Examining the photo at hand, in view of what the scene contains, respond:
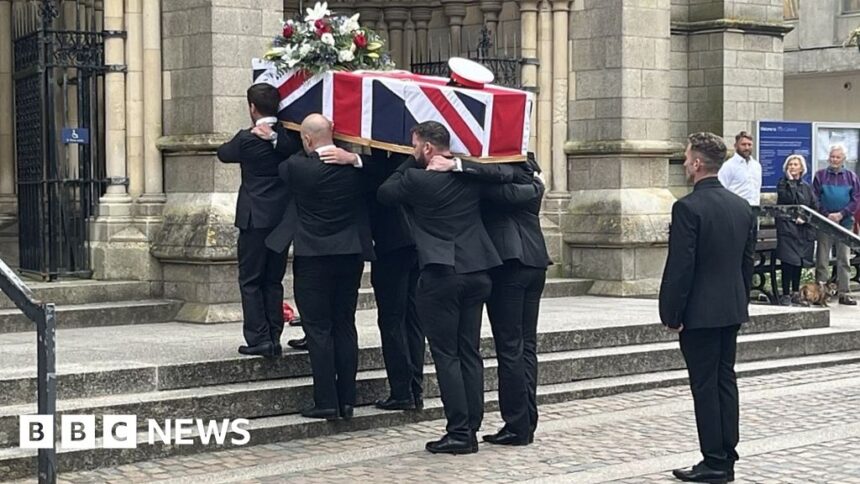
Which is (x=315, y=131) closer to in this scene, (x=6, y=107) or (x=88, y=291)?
(x=88, y=291)

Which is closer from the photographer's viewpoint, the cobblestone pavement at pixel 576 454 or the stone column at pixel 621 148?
the cobblestone pavement at pixel 576 454

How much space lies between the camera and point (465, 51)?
15.5 m

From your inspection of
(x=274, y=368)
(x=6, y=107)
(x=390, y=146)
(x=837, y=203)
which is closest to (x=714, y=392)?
(x=390, y=146)

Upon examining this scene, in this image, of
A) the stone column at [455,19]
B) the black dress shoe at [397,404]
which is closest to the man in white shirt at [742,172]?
the stone column at [455,19]

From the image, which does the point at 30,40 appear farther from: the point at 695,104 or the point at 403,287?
the point at 695,104

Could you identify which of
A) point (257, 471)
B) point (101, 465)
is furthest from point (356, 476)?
point (101, 465)

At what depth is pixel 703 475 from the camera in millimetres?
7816

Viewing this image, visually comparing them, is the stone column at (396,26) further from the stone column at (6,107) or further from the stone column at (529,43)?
the stone column at (6,107)

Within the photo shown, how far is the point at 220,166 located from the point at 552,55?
4569mm

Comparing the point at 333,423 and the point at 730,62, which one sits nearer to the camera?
the point at 333,423

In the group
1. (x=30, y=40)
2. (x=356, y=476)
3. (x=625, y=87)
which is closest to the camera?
(x=356, y=476)

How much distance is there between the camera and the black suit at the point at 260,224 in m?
9.32

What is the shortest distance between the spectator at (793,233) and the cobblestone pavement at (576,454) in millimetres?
4817

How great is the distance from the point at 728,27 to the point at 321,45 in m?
8.45
